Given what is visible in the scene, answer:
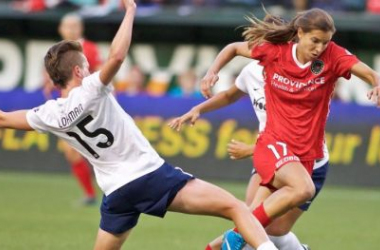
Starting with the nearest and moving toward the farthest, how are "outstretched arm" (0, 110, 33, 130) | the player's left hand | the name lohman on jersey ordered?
the name lohman on jersey → "outstretched arm" (0, 110, 33, 130) → the player's left hand

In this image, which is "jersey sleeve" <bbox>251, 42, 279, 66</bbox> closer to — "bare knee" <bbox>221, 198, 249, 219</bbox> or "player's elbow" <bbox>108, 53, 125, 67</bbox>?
"bare knee" <bbox>221, 198, 249, 219</bbox>

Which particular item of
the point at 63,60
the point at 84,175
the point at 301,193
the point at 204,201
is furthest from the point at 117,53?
the point at 84,175

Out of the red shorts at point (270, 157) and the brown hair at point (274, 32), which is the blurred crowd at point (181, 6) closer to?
the brown hair at point (274, 32)

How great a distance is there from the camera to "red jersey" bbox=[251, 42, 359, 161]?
841cm

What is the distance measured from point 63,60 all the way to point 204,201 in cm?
142

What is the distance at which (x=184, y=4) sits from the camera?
872 inches

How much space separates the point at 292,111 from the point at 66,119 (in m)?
1.96

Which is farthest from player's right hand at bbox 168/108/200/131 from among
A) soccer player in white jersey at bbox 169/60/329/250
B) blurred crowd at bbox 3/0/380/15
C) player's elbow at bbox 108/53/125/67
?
blurred crowd at bbox 3/0/380/15

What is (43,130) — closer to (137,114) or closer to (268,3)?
(137,114)

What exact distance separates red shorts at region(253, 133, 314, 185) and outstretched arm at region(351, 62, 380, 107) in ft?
2.69

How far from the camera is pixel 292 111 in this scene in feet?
27.9

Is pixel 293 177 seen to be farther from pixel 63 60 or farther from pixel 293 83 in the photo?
pixel 63 60

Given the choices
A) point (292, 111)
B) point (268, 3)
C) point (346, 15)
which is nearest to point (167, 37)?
point (268, 3)

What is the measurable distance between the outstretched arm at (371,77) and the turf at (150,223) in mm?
3003
